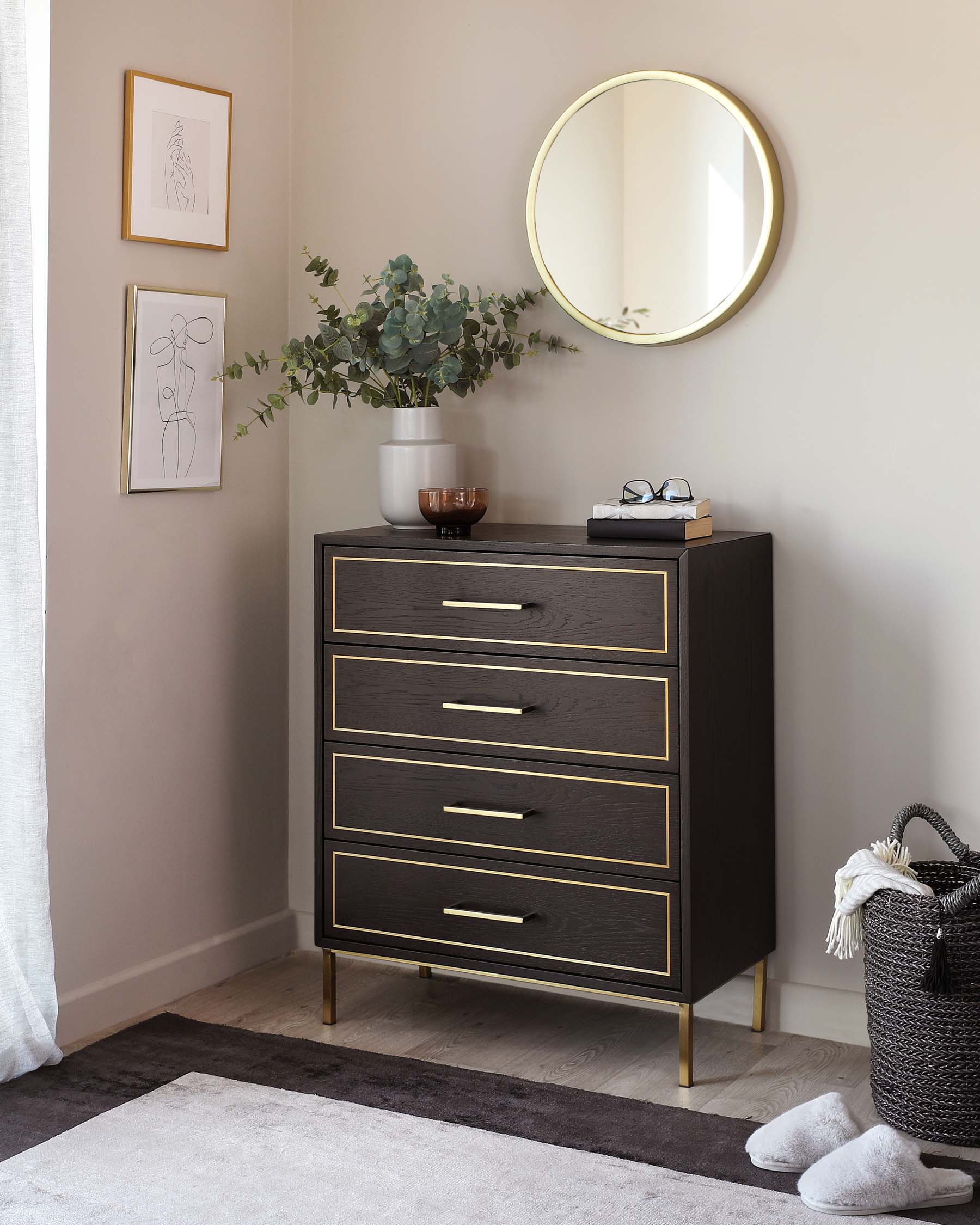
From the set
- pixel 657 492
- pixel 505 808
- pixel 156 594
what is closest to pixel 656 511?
pixel 657 492

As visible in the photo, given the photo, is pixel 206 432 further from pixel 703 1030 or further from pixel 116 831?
pixel 703 1030

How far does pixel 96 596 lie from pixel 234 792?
637 millimetres

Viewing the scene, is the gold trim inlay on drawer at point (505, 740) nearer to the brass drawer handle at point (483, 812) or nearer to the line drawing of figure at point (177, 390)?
the brass drawer handle at point (483, 812)

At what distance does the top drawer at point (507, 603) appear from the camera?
2.52m

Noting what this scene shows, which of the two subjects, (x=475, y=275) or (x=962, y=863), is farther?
(x=475, y=275)

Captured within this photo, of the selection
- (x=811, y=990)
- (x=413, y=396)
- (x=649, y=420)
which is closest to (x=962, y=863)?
(x=811, y=990)

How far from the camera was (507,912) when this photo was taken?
2.71 metres

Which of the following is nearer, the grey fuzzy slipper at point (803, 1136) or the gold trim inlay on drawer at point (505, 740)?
the grey fuzzy slipper at point (803, 1136)

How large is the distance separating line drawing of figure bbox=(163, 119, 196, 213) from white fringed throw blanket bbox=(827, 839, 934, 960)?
1909mm

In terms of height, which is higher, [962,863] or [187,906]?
[962,863]

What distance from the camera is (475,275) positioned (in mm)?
3107

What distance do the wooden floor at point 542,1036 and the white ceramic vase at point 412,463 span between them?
1038 mm

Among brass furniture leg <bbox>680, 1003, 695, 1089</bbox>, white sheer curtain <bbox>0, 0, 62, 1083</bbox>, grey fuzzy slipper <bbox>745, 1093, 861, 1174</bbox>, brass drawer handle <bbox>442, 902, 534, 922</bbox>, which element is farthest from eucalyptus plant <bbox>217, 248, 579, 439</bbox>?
grey fuzzy slipper <bbox>745, 1093, 861, 1174</bbox>

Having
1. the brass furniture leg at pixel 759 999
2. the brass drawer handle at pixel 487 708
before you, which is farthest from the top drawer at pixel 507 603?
the brass furniture leg at pixel 759 999
